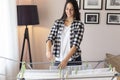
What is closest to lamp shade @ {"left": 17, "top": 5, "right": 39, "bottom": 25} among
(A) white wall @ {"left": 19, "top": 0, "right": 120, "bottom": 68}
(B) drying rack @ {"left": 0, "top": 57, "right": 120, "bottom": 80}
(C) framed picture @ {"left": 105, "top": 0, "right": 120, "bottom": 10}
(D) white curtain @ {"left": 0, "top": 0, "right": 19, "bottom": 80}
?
(D) white curtain @ {"left": 0, "top": 0, "right": 19, "bottom": 80}

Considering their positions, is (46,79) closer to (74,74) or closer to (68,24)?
(74,74)

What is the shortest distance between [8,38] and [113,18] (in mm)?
1488

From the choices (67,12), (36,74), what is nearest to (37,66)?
(67,12)

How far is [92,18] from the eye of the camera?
10.1ft

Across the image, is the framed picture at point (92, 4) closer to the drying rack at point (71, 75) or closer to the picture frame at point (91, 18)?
the picture frame at point (91, 18)

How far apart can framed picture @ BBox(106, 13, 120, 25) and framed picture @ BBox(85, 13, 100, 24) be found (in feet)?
0.50

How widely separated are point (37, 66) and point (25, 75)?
202 cm

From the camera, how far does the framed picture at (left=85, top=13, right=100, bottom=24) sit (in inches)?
121

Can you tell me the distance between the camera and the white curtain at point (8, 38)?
240 centimetres

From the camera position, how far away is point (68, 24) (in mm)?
2018

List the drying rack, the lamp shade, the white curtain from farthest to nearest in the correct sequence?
the lamp shade, the white curtain, the drying rack

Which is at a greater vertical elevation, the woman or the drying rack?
the woman

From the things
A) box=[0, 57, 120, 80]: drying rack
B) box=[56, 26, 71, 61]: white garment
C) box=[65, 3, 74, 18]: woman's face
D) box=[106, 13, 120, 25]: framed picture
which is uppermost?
box=[65, 3, 74, 18]: woman's face

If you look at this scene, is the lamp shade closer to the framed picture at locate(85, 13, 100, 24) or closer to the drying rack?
the framed picture at locate(85, 13, 100, 24)
